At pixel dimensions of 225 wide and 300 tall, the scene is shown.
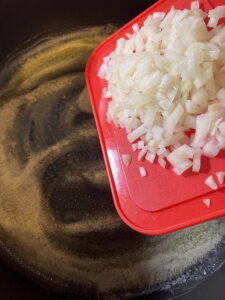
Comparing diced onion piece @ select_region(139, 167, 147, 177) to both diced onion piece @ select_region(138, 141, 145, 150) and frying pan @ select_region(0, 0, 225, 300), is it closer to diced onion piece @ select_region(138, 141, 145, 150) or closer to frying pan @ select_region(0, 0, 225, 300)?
diced onion piece @ select_region(138, 141, 145, 150)

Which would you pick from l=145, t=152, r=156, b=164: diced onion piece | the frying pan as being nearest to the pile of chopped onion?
l=145, t=152, r=156, b=164: diced onion piece

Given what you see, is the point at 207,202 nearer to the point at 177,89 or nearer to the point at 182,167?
the point at 182,167

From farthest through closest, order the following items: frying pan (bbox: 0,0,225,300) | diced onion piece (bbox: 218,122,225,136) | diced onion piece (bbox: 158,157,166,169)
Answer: frying pan (bbox: 0,0,225,300) → diced onion piece (bbox: 158,157,166,169) → diced onion piece (bbox: 218,122,225,136)

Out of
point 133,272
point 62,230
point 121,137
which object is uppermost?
point 121,137

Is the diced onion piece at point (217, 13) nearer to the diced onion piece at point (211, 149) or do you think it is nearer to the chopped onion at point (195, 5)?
the chopped onion at point (195, 5)

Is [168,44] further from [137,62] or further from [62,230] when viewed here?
[62,230]

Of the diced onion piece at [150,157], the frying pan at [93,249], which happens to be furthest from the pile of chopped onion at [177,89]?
the frying pan at [93,249]

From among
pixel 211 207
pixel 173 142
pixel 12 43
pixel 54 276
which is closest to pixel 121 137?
pixel 173 142

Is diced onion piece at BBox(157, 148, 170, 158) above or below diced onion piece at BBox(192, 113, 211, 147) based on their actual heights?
below
